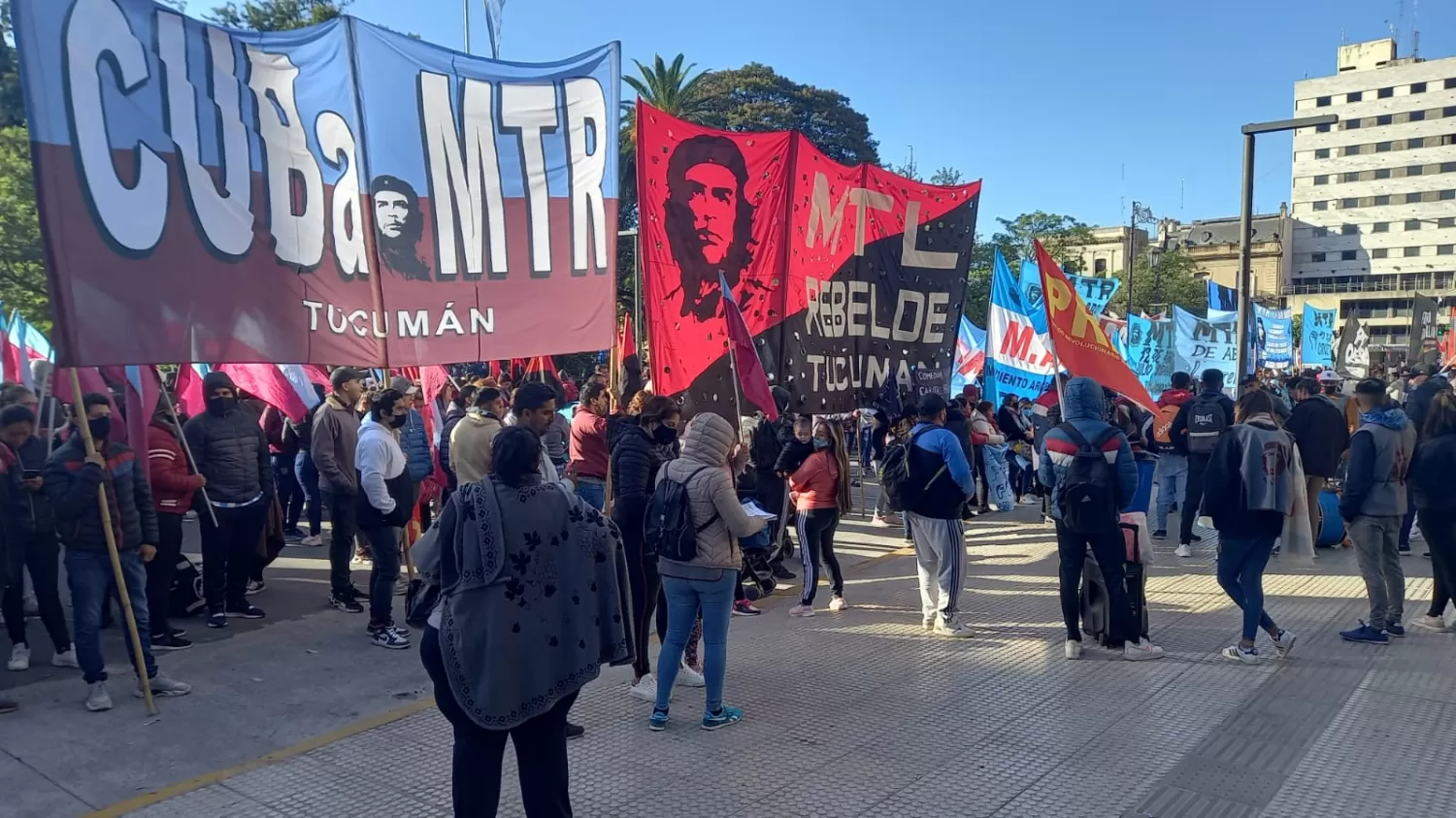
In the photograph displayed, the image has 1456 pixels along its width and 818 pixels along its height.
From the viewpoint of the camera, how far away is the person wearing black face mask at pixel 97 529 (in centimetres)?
510

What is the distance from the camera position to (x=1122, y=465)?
5.97 meters

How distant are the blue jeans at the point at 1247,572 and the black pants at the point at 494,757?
188 inches

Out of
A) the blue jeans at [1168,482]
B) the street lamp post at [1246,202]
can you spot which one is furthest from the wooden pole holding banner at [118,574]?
the street lamp post at [1246,202]

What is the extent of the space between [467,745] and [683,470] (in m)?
2.00

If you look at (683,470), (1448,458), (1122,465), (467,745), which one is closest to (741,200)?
(683,470)

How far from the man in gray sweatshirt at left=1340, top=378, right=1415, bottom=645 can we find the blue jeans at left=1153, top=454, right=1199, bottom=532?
3.56m

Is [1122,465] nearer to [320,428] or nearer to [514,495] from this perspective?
[514,495]

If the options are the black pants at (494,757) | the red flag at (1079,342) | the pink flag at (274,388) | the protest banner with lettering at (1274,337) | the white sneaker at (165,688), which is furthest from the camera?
the protest banner with lettering at (1274,337)

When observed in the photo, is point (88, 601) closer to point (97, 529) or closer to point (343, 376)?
point (97, 529)

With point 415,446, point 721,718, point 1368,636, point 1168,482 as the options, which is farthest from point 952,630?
point 1168,482

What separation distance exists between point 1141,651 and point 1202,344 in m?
13.3

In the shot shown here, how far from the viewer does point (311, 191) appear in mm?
5992

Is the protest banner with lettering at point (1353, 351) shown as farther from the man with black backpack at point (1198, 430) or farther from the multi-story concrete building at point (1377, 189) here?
the multi-story concrete building at point (1377, 189)

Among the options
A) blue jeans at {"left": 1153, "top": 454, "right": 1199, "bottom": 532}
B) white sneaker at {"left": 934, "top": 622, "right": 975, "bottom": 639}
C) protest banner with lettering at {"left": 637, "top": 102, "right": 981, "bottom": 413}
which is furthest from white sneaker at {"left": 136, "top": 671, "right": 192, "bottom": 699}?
blue jeans at {"left": 1153, "top": 454, "right": 1199, "bottom": 532}
